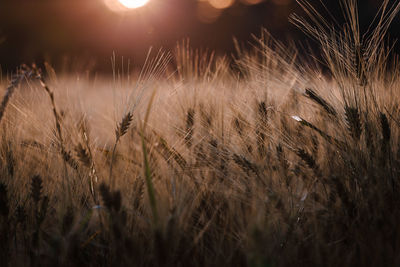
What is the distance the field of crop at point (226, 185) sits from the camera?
1.87 feet

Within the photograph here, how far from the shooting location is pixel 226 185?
733 mm

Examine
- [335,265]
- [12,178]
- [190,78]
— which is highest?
[190,78]

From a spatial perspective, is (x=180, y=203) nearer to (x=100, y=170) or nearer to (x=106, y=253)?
(x=106, y=253)

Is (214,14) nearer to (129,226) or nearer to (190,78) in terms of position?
(190,78)

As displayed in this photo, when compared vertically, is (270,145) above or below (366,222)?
above

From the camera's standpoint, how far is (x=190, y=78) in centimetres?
116

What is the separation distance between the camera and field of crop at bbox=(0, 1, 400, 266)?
22.4 inches

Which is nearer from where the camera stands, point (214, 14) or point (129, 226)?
point (129, 226)

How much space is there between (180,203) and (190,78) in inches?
26.2

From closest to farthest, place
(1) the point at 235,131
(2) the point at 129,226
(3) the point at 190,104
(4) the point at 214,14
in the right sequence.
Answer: (2) the point at 129,226, (1) the point at 235,131, (3) the point at 190,104, (4) the point at 214,14

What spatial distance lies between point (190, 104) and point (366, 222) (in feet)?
1.92

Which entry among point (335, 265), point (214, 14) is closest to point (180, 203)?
point (335, 265)

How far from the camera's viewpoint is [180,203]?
579 mm

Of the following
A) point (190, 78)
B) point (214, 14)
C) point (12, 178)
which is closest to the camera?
point (12, 178)
